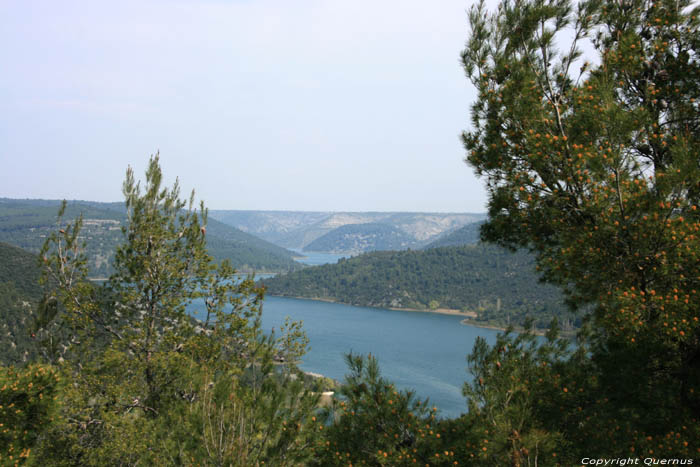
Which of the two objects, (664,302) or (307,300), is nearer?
(664,302)

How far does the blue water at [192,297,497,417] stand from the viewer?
52594mm

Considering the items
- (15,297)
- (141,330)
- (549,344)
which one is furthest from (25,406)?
(15,297)

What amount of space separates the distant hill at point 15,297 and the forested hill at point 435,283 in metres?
72.2

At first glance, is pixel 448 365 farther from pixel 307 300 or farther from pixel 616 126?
pixel 307 300

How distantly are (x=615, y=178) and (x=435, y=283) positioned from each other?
418 ft

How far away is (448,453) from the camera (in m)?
4.12

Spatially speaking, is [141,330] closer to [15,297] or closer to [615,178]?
[615,178]

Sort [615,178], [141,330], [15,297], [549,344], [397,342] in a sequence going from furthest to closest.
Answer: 1. [397,342]
2. [15,297]
3. [141,330]
4. [549,344]
5. [615,178]

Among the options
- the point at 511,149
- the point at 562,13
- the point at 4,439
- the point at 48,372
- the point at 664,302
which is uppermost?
the point at 562,13

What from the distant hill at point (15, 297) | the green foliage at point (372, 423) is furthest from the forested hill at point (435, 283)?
the green foliage at point (372, 423)

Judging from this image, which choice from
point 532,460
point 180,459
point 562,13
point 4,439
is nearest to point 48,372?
point 4,439

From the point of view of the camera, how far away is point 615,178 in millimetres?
4141

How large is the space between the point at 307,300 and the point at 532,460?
127 m

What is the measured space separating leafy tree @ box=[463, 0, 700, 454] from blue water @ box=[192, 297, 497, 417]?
28.1m
